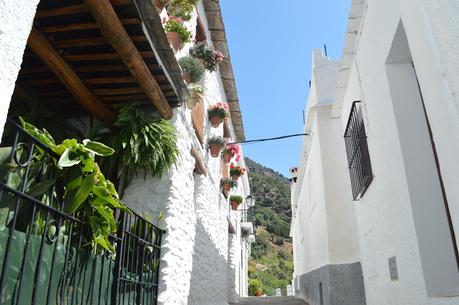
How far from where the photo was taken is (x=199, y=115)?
23.6 feet

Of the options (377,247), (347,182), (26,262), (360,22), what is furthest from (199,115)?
(26,262)

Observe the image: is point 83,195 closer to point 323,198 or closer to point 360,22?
point 360,22

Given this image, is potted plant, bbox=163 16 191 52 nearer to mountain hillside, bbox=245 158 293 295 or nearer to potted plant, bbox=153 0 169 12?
potted plant, bbox=153 0 169 12

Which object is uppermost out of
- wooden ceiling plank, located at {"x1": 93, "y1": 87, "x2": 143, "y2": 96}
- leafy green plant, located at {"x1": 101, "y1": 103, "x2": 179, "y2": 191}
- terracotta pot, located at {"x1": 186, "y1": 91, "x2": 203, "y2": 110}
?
terracotta pot, located at {"x1": 186, "y1": 91, "x2": 203, "y2": 110}

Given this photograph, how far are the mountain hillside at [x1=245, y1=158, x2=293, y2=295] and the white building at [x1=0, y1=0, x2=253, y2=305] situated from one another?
897 inches

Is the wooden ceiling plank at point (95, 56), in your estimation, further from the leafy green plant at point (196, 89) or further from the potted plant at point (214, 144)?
the potted plant at point (214, 144)

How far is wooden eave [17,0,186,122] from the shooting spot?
375 centimetres

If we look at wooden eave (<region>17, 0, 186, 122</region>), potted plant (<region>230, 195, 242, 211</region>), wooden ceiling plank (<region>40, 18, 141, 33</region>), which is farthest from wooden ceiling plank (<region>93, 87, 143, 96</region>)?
potted plant (<region>230, 195, 242, 211</region>)

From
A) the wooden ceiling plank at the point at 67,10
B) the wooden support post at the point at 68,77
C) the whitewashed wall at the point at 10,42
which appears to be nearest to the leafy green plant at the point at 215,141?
the wooden support post at the point at 68,77

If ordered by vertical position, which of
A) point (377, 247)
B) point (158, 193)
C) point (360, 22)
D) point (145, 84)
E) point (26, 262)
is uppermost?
point (360, 22)

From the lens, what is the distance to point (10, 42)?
1.76m

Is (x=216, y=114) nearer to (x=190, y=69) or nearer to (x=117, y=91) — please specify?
(x=190, y=69)

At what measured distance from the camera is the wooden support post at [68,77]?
382 cm

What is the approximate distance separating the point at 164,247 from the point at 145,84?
6.64 feet
